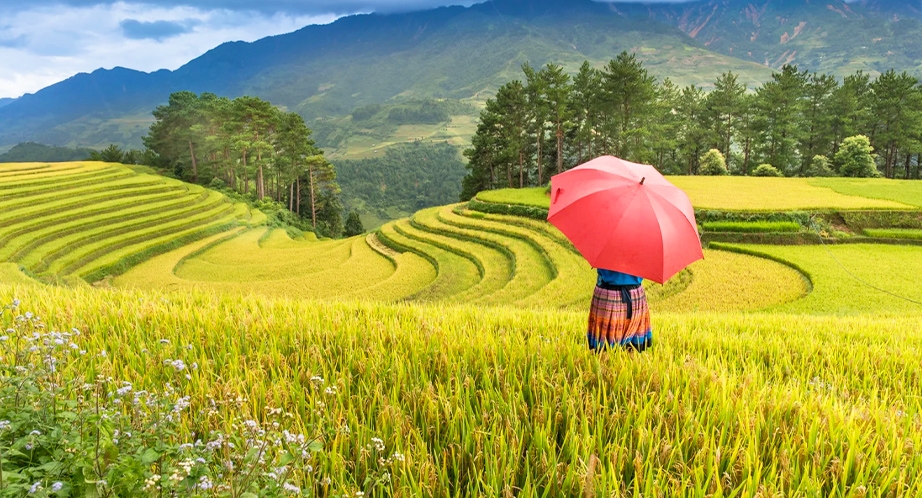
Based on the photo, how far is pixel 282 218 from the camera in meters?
42.3

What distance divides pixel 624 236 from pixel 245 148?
4506cm

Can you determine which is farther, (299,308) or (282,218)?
(282,218)

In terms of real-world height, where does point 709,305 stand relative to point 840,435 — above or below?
below

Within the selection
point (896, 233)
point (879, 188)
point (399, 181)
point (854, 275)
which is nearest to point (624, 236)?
point (854, 275)

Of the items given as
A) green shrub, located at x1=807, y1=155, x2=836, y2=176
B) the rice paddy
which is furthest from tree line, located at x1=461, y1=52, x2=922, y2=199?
the rice paddy

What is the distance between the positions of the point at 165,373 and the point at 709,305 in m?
12.9

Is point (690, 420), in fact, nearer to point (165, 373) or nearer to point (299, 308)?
point (165, 373)

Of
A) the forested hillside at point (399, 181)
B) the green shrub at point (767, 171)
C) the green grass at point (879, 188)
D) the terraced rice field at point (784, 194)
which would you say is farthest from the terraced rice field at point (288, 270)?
the forested hillside at point (399, 181)

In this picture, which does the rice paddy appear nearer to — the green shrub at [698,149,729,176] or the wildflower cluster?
the wildflower cluster

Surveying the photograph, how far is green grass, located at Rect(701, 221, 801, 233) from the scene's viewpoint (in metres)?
18.0

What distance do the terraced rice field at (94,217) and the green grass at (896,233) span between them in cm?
3244

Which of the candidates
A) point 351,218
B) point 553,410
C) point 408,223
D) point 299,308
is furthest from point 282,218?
point 553,410

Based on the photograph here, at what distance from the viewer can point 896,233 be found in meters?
17.3

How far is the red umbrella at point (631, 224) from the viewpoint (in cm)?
322
